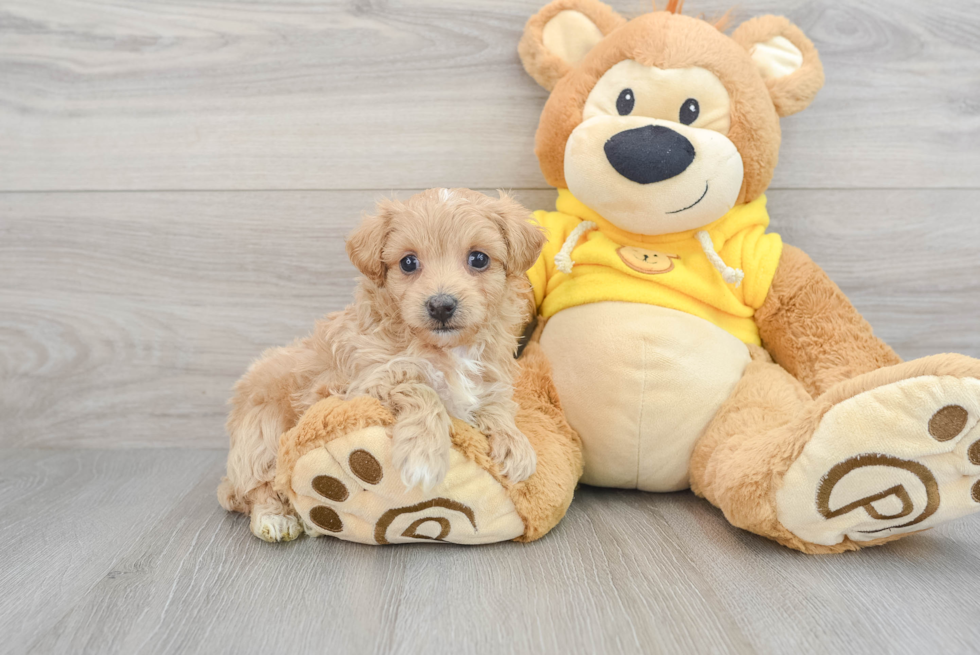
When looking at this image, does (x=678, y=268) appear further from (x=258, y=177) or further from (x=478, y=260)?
(x=258, y=177)

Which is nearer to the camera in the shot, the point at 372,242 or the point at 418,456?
the point at 418,456

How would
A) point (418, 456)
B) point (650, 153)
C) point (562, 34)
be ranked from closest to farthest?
point (418, 456)
point (650, 153)
point (562, 34)

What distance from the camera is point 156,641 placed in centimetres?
80

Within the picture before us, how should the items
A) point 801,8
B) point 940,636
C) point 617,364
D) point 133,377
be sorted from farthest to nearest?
point 133,377 → point 801,8 → point 617,364 → point 940,636

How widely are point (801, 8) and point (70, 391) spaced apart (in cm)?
192

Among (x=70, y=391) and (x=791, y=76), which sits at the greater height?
(x=791, y=76)

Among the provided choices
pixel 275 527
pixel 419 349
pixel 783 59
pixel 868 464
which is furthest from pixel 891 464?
pixel 275 527

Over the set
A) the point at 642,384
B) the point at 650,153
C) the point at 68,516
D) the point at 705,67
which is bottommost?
the point at 68,516

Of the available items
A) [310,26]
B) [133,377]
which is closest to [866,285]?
[310,26]

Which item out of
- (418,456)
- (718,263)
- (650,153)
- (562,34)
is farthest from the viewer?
(562,34)

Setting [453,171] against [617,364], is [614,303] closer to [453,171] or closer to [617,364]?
[617,364]

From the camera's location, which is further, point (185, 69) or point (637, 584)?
point (185, 69)

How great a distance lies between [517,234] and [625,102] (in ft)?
1.20

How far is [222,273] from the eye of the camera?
149cm
